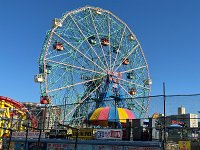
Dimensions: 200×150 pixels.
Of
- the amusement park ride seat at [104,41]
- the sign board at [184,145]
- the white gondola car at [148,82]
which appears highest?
the amusement park ride seat at [104,41]

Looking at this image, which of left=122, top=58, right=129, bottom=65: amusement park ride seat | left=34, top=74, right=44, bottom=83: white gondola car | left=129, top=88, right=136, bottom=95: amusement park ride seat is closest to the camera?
left=34, top=74, right=44, bottom=83: white gondola car

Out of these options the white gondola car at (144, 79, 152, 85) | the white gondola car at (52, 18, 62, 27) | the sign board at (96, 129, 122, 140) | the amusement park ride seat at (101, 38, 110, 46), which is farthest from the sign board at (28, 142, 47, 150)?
the white gondola car at (144, 79, 152, 85)

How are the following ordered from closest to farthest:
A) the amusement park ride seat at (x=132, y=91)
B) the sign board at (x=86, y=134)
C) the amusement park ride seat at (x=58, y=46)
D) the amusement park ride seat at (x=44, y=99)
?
the sign board at (x=86, y=134) → the amusement park ride seat at (x=44, y=99) → the amusement park ride seat at (x=58, y=46) → the amusement park ride seat at (x=132, y=91)

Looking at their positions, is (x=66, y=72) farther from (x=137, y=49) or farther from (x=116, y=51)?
(x=137, y=49)

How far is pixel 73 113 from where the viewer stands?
4091cm

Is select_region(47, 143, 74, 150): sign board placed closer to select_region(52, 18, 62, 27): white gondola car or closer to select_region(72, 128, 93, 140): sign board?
select_region(72, 128, 93, 140): sign board

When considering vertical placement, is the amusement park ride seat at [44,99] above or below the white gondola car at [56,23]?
below

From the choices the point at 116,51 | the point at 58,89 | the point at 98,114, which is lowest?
the point at 98,114

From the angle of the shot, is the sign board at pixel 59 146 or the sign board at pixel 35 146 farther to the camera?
the sign board at pixel 35 146

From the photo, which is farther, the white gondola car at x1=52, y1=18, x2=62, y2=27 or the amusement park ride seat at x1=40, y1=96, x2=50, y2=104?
the white gondola car at x1=52, y1=18, x2=62, y2=27

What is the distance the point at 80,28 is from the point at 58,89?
28.8 ft

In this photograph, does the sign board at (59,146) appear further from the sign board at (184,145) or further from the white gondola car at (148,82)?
the white gondola car at (148,82)

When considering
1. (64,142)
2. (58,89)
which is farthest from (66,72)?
(64,142)

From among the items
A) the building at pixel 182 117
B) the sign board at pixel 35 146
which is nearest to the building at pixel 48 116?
the sign board at pixel 35 146
